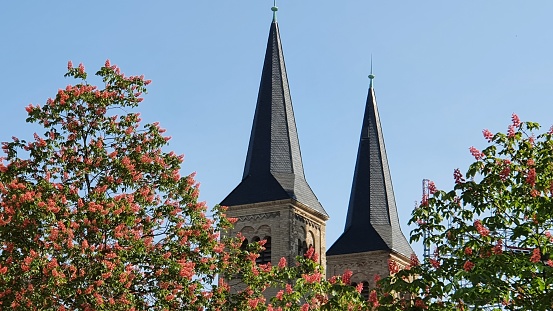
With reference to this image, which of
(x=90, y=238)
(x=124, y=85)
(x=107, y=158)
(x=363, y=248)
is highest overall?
(x=363, y=248)

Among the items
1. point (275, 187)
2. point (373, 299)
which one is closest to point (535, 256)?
point (373, 299)

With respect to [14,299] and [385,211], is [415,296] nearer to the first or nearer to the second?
[14,299]

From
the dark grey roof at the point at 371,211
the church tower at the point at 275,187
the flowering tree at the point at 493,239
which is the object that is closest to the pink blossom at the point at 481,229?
the flowering tree at the point at 493,239

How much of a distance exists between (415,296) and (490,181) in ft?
6.50

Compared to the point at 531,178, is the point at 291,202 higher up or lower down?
higher up

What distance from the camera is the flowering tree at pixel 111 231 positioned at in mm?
17516

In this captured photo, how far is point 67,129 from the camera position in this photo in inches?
774

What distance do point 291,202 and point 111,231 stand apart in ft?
112

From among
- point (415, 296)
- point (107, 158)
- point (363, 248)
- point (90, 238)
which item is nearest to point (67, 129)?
point (107, 158)

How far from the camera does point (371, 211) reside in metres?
58.7

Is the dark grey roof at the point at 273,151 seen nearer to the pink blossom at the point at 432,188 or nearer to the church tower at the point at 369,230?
the church tower at the point at 369,230

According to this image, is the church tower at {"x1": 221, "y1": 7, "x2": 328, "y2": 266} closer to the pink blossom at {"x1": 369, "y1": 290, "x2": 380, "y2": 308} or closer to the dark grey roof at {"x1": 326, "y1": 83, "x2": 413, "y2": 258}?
the dark grey roof at {"x1": 326, "y1": 83, "x2": 413, "y2": 258}

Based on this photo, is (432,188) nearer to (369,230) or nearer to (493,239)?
(493,239)

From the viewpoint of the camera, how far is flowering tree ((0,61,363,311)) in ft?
57.5
